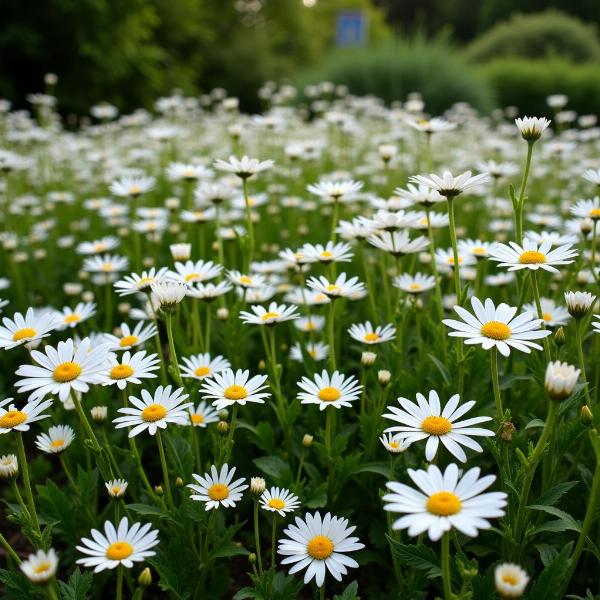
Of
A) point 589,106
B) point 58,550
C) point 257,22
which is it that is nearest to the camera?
point 58,550

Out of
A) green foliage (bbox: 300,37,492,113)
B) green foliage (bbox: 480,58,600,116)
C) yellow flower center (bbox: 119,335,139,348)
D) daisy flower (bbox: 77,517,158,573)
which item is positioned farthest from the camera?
green foliage (bbox: 480,58,600,116)

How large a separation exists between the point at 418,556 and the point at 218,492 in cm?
53

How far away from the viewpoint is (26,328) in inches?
73.9

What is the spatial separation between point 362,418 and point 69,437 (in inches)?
37.0

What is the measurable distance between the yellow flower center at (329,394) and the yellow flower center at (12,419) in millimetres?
815

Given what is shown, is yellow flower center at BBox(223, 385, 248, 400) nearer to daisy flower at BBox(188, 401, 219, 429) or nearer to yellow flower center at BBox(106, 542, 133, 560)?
daisy flower at BBox(188, 401, 219, 429)

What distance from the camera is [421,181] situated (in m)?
1.81

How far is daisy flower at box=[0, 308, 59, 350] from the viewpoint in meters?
1.81

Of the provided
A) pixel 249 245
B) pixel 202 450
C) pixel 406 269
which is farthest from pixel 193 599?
pixel 406 269

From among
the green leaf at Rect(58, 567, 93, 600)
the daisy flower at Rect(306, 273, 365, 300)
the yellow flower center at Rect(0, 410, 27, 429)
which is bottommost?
the green leaf at Rect(58, 567, 93, 600)

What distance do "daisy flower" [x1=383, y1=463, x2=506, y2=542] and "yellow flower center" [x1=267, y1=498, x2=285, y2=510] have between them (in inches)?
18.0

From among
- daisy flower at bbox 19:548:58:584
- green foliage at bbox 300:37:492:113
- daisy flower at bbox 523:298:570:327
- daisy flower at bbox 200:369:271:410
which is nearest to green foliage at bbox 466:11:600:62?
green foliage at bbox 300:37:492:113

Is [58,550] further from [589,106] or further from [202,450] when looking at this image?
[589,106]

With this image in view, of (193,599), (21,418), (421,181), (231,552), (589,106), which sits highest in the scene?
(421,181)
